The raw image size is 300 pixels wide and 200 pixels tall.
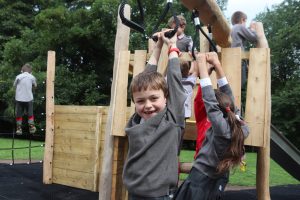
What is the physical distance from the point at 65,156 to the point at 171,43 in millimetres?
4173

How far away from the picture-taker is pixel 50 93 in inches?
263

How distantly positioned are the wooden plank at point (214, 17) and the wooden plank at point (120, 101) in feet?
2.70

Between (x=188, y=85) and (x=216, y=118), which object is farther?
(x=188, y=85)

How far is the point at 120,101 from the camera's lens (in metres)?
3.81

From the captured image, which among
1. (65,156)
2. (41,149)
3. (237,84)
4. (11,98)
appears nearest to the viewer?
(237,84)

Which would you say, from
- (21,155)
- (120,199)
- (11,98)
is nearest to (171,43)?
(120,199)

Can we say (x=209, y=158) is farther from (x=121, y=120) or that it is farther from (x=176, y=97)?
(x=121, y=120)

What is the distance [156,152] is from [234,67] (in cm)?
138

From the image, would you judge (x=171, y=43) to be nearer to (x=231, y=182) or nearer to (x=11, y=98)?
(x=231, y=182)

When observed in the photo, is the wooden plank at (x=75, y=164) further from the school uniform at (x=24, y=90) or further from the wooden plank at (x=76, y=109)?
the school uniform at (x=24, y=90)

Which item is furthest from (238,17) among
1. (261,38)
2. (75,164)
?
(75,164)

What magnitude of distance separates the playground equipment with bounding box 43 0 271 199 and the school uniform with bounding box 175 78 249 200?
0.73m

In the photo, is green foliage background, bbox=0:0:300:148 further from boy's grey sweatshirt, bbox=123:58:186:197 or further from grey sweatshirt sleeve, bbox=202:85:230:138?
boy's grey sweatshirt, bbox=123:58:186:197

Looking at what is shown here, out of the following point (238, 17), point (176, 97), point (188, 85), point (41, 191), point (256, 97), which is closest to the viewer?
point (176, 97)
